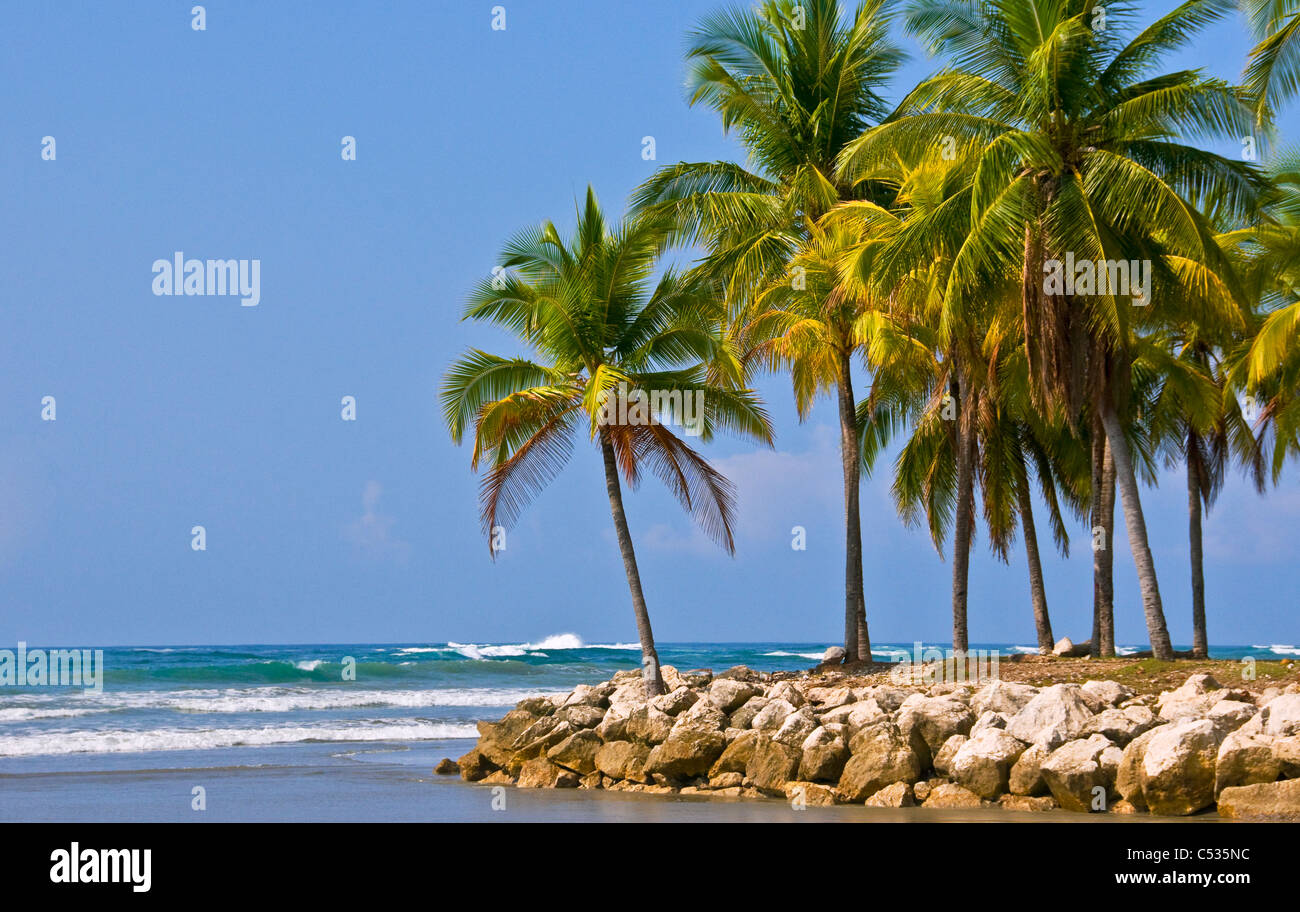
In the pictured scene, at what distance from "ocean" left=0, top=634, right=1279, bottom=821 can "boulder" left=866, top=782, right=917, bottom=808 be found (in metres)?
1.53

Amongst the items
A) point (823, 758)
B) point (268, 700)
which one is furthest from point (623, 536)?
point (268, 700)

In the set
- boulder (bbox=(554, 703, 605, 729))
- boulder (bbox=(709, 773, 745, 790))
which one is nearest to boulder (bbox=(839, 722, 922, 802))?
boulder (bbox=(709, 773, 745, 790))

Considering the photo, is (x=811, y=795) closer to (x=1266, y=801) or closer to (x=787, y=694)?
(x=787, y=694)

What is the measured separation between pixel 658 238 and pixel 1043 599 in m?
11.7

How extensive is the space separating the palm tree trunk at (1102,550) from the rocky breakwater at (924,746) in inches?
182

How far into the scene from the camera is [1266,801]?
11188 mm

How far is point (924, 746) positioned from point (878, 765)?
654mm

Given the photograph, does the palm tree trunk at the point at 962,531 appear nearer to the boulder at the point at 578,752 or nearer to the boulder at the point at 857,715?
the boulder at the point at 857,715

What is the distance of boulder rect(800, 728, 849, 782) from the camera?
14.1m

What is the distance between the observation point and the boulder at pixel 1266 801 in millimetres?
11094

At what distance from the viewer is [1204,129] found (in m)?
17.6

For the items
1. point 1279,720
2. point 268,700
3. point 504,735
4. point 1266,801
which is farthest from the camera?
point 268,700
